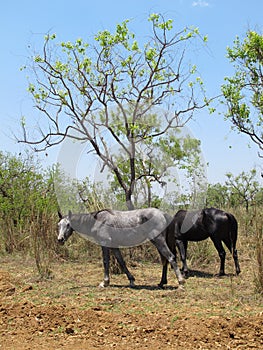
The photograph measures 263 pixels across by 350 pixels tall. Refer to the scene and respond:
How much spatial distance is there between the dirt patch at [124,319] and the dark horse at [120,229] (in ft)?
2.50

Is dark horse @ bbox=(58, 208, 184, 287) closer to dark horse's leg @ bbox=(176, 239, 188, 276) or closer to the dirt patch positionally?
the dirt patch

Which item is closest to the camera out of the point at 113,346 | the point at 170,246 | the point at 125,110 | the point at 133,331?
the point at 113,346

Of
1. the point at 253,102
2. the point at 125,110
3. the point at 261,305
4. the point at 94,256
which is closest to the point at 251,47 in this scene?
the point at 253,102

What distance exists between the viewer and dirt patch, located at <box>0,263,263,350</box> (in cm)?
506

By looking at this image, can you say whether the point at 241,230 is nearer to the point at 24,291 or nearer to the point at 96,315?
the point at 24,291

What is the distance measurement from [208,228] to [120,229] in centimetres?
232

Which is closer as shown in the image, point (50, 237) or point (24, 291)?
point (24, 291)

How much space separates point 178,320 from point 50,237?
20.2 ft

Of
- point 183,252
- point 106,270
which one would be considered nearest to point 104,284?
point 106,270

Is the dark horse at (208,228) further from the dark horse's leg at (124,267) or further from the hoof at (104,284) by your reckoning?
the hoof at (104,284)

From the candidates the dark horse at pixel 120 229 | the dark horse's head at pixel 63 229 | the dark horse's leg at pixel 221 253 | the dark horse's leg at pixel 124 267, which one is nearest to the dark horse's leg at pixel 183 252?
the dark horse's leg at pixel 221 253

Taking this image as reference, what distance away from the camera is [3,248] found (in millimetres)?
12867

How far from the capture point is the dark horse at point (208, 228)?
10.0m

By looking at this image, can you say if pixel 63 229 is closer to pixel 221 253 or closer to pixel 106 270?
pixel 106 270
